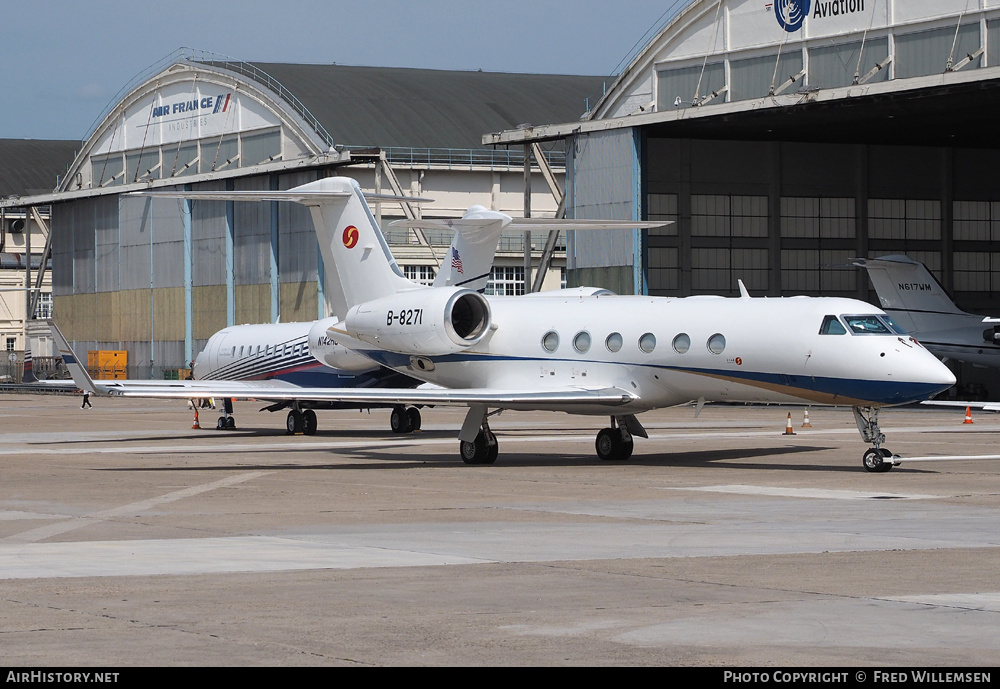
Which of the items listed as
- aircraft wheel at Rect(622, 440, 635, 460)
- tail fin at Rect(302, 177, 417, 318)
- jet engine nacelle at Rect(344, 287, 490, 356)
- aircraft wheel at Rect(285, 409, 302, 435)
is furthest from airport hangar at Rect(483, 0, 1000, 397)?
jet engine nacelle at Rect(344, 287, 490, 356)

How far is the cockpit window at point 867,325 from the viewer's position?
22.1 meters

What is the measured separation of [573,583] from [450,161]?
6364 cm

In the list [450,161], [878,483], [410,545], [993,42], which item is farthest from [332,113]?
[410,545]

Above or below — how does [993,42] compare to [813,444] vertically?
above

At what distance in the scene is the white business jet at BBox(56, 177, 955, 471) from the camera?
22.0 m

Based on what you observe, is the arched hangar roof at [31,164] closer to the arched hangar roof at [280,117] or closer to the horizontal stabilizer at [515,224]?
the arched hangar roof at [280,117]

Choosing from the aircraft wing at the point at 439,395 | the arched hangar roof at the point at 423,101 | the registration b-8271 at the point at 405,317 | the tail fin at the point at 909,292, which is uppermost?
the arched hangar roof at the point at 423,101

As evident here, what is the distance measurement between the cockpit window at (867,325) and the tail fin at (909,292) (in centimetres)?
2954

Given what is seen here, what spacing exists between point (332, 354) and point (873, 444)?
49.2 ft

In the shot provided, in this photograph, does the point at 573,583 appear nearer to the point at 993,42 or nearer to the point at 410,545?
the point at 410,545

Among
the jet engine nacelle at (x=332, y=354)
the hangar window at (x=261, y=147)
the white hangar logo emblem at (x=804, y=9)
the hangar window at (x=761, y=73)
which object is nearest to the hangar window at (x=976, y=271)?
the hangar window at (x=761, y=73)

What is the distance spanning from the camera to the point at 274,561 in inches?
488

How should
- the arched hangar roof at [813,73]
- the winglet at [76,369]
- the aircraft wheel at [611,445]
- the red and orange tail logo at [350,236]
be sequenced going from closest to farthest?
the winglet at [76,369] < the aircraft wheel at [611,445] < the red and orange tail logo at [350,236] < the arched hangar roof at [813,73]

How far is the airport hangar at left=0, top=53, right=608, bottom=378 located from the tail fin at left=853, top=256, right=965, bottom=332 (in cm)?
1861
